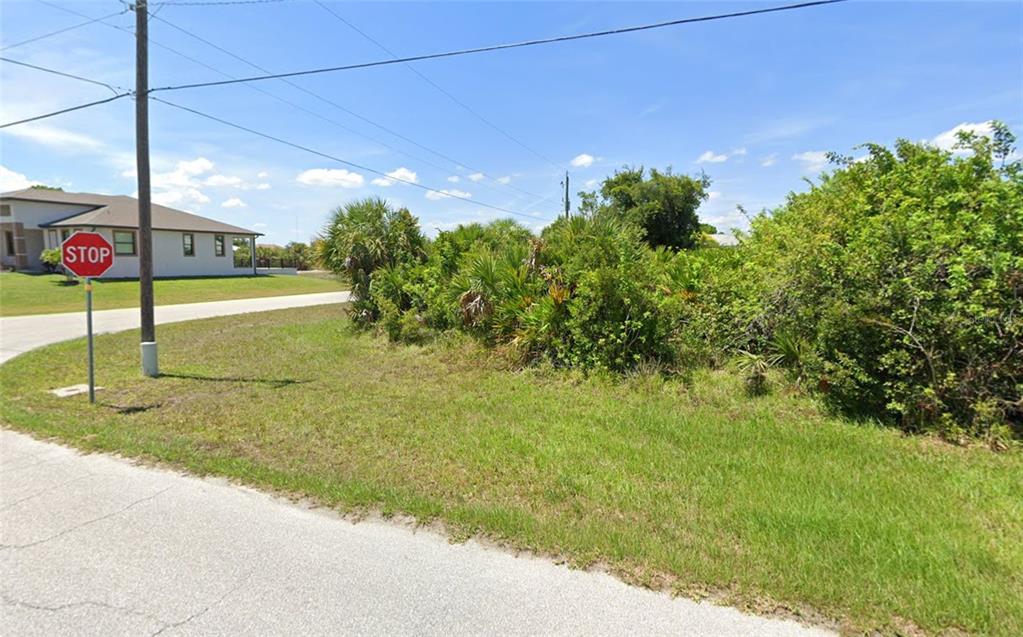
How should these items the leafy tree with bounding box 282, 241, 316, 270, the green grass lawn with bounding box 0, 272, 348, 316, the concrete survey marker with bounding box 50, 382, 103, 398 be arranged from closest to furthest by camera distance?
the concrete survey marker with bounding box 50, 382, 103, 398 → the green grass lawn with bounding box 0, 272, 348, 316 → the leafy tree with bounding box 282, 241, 316, 270

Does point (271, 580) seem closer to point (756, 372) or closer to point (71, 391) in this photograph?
point (756, 372)

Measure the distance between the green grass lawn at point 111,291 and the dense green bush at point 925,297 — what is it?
48.7ft

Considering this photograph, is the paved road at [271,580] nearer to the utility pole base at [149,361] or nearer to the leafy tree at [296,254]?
the utility pole base at [149,361]

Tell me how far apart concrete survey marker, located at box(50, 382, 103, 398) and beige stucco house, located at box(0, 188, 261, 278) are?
2610 cm

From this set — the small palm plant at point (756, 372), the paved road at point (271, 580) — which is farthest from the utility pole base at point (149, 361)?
the small palm plant at point (756, 372)

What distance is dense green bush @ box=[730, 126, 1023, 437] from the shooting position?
15.8 feet

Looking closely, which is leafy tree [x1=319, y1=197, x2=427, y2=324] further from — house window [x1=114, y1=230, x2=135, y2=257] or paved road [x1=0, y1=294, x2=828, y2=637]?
house window [x1=114, y1=230, x2=135, y2=257]

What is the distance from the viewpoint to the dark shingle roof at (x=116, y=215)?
1153 inches

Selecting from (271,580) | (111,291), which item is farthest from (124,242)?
(271,580)

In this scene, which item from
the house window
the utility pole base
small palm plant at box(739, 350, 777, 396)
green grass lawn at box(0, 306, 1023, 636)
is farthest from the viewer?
→ the house window

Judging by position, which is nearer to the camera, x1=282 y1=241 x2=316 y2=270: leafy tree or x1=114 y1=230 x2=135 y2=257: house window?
x1=114 y1=230 x2=135 y2=257: house window

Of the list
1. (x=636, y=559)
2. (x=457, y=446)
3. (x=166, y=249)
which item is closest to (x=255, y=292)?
(x=166, y=249)

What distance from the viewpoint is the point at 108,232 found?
28.6 m

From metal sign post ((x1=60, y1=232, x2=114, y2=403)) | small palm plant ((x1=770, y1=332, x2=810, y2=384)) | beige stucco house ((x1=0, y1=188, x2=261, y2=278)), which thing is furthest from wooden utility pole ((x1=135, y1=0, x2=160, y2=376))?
beige stucco house ((x1=0, y1=188, x2=261, y2=278))
